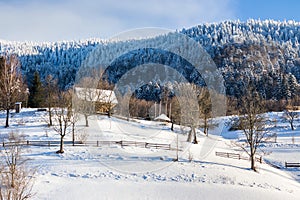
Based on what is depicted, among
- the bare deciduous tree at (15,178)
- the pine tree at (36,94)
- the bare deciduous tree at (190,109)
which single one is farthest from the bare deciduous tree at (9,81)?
the bare deciduous tree at (190,109)

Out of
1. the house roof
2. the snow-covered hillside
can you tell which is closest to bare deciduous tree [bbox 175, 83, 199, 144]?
the house roof

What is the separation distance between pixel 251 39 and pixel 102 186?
179536 millimetres

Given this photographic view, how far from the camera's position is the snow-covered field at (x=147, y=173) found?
1689cm

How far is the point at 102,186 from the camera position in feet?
57.7

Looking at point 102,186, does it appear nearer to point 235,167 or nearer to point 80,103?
point 235,167

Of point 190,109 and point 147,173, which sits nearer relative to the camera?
point 147,173

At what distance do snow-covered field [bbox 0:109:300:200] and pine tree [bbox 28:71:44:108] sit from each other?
2037 cm

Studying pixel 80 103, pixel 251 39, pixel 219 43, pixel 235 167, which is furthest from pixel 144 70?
A: pixel 235 167

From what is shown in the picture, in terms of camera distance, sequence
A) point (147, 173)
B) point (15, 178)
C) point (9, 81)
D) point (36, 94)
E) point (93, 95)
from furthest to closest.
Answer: point (36, 94), point (93, 95), point (9, 81), point (147, 173), point (15, 178)

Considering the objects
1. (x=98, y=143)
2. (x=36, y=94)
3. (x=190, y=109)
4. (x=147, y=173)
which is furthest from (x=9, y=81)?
(x=147, y=173)

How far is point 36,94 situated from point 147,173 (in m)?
38.0

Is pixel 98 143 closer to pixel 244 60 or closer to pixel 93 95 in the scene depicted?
pixel 93 95

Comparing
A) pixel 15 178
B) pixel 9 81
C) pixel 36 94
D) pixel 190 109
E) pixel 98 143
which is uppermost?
pixel 9 81

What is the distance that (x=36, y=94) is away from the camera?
169 feet
